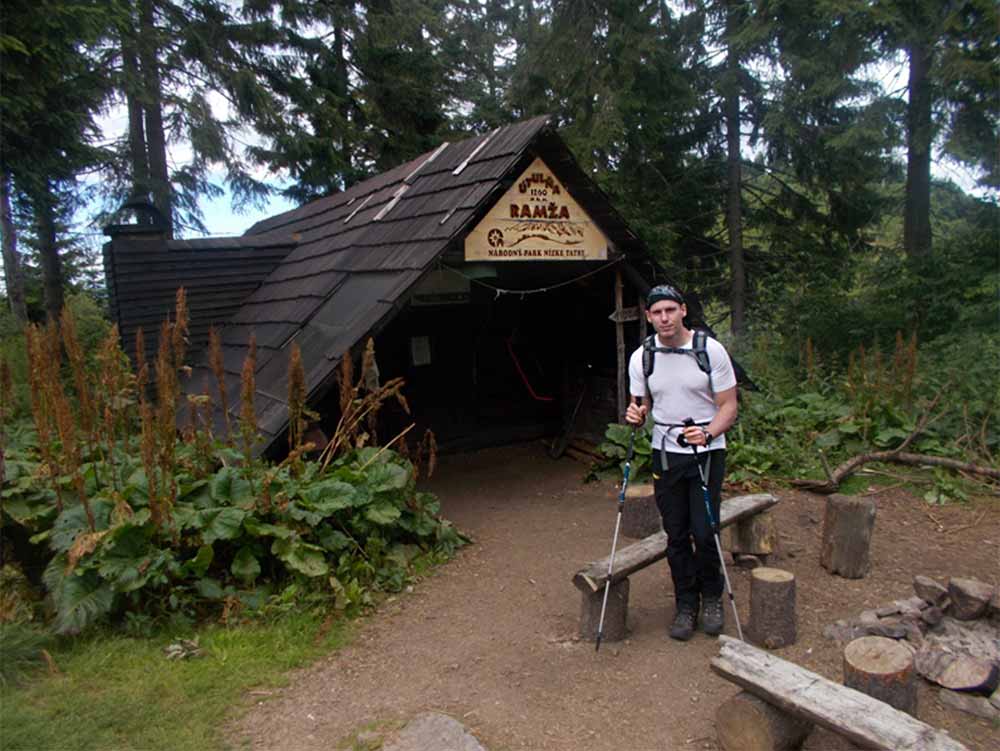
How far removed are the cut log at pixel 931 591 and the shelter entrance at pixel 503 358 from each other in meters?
4.61

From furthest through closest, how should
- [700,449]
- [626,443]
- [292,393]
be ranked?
1. [626,443]
2. [292,393]
3. [700,449]

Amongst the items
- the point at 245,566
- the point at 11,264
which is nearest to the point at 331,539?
the point at 245,566

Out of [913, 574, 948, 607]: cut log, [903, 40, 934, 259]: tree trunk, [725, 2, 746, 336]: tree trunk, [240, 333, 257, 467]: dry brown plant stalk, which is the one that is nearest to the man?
[913, 574, 948, 607]: cut log

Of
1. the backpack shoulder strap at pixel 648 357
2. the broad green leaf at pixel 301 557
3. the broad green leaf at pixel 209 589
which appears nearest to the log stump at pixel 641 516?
the backpack shoulder strap at pixel 648 357

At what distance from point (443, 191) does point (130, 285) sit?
4.37 metres

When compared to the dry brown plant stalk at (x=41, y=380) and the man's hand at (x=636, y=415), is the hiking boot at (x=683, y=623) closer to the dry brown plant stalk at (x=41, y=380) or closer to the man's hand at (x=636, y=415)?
the man's hand at (x=636, y=415)

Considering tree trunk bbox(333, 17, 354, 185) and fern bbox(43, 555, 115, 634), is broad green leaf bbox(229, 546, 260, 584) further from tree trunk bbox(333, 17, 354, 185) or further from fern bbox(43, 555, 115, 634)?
tree trunk bbox(333, 17, 354, 185)

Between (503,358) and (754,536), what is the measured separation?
5.32m

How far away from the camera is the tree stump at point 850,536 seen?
4832 millimetres

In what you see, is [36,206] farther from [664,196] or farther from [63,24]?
[664,196]

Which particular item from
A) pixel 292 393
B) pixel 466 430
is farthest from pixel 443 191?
pixel 466 430

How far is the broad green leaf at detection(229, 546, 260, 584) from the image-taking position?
4.48 meters

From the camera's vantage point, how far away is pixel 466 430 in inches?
382


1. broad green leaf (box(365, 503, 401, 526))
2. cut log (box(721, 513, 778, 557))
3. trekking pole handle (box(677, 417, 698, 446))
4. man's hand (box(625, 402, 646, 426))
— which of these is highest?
man's hand (box(625, 402, 646, 426))
